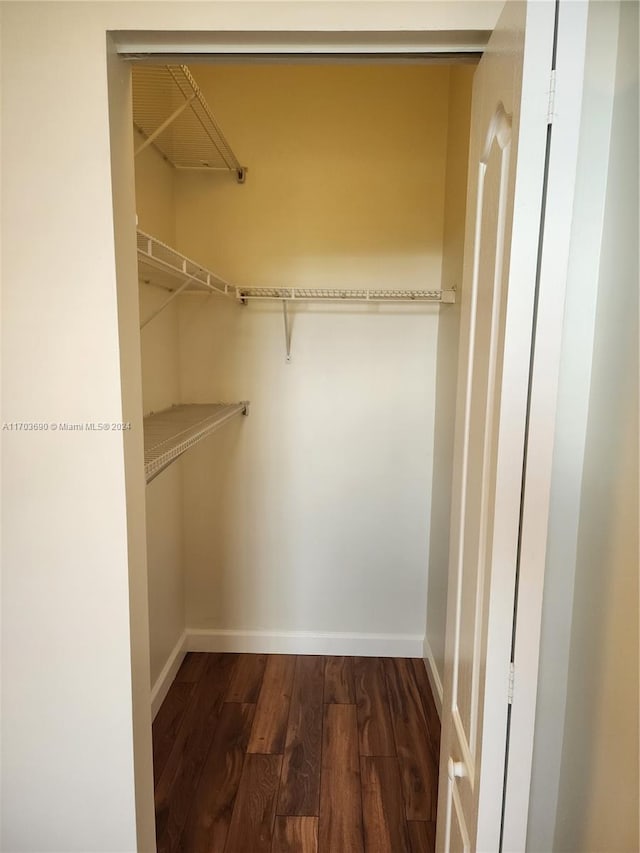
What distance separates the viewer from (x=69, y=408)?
37.1 inches

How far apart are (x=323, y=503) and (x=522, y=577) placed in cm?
164

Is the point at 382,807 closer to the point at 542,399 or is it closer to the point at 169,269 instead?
the point at 542,399

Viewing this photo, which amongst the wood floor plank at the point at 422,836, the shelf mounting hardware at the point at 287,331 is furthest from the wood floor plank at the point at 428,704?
the shelf mounting hardware at the point at 287,331

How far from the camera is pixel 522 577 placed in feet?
2.47

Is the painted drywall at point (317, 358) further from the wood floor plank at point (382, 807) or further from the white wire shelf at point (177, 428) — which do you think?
the wood floor plank at point (382, 807)

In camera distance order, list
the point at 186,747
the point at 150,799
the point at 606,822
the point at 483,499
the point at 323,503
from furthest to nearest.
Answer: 1. the point at 323,503
2. the point at 186,747
3. the point at 150,799
4. the point at 483,499
5. the point at 606,822

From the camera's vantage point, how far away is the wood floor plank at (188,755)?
1.56 m

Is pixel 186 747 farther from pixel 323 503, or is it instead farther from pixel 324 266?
pixel 324 266

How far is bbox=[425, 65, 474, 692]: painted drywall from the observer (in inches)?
72.7

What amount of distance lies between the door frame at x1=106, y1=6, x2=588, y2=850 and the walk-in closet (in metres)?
0.97

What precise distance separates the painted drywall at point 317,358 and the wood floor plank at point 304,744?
0.76ft

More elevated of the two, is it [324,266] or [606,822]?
[324,266]

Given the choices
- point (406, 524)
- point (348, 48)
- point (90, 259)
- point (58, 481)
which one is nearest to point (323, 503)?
point (406, 524)

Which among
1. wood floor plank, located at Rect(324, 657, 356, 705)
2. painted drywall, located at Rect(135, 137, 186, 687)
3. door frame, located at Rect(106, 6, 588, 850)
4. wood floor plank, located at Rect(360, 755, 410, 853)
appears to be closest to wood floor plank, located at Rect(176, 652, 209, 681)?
painted drywall, located at Rect(135, 137, 186, 687)
